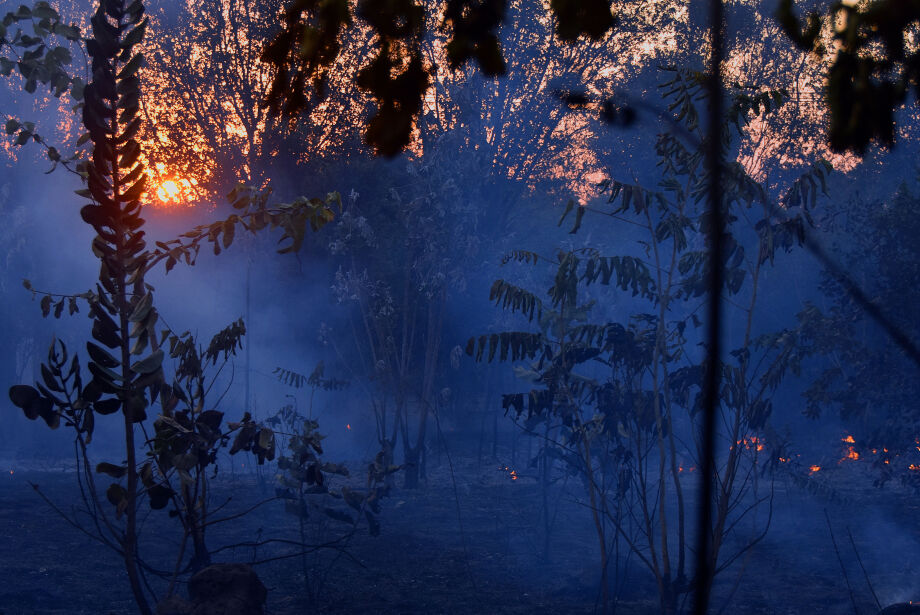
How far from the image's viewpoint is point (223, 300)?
20625 mm

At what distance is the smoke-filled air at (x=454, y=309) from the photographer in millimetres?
4012

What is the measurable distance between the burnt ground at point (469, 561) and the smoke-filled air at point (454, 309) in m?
0.07

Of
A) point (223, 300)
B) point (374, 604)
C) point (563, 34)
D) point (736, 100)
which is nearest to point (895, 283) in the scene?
point (736, 100)

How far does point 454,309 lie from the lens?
18141 millimetres

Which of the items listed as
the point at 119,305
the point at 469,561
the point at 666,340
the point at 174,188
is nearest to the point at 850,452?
the point at 469,561

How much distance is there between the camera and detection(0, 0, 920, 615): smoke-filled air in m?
4.01

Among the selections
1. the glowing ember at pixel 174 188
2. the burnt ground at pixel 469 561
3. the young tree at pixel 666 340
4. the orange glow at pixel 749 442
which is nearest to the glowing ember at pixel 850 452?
the burnt ground at pixel 469 561

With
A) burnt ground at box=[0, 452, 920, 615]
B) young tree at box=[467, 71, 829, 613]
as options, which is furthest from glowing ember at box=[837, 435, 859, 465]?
young tree at box=[467, 71, 829, 613]

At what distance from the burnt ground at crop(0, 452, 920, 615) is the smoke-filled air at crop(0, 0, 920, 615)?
0.07 m

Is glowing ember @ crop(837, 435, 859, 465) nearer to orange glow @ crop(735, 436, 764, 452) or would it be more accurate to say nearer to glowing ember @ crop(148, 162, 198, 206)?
orange glow @ crop(735, 436, 764, 452)

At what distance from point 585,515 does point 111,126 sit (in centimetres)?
1024

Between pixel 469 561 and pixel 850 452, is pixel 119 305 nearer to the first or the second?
pixel 469 561

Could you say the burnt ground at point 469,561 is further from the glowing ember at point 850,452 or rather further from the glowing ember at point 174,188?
the glowing ember at point 174,188

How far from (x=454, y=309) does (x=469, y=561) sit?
337 inches
